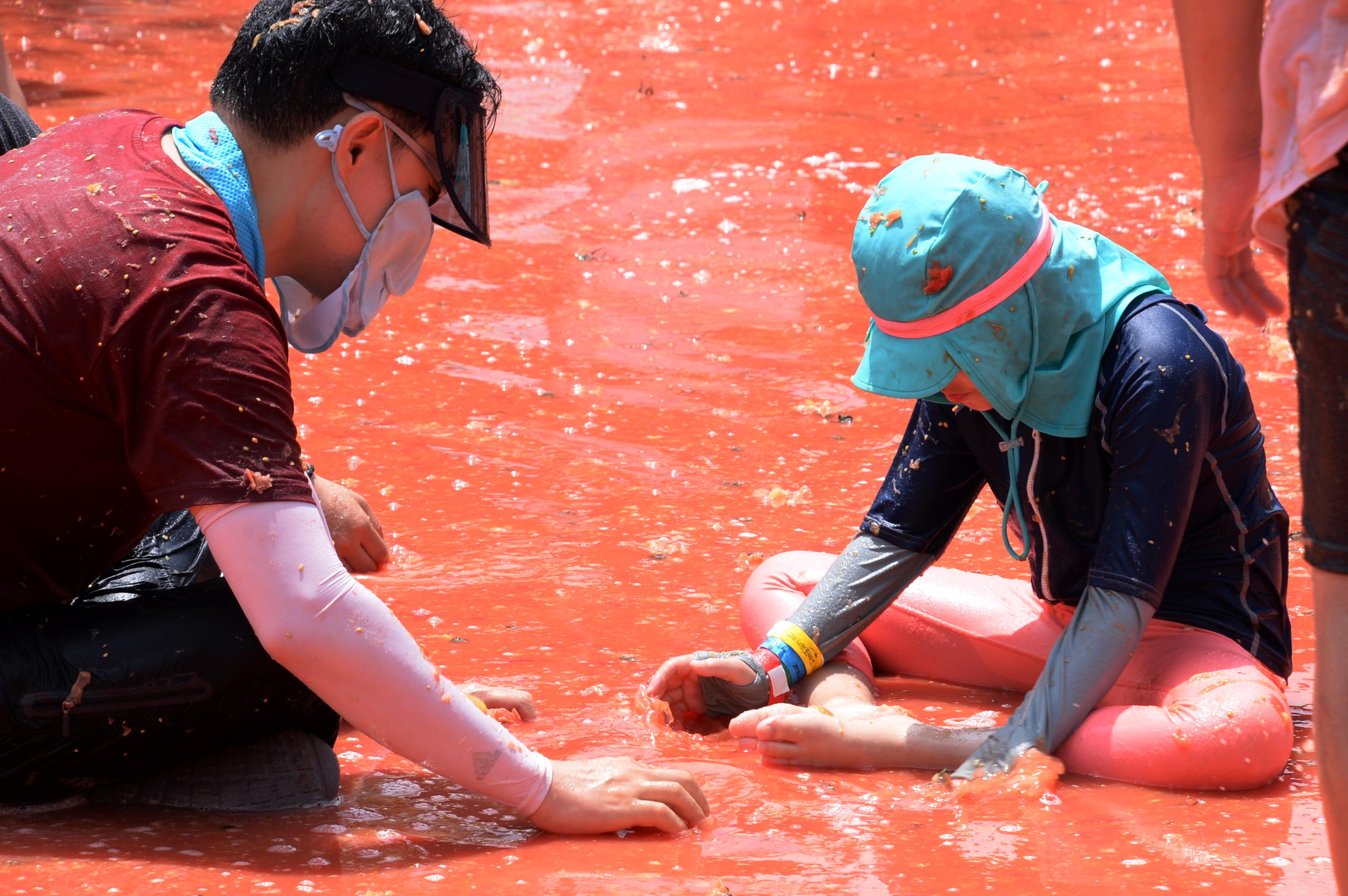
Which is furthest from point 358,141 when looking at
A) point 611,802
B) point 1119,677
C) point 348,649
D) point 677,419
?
point 677,419

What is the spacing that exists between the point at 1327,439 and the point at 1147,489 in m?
0.75

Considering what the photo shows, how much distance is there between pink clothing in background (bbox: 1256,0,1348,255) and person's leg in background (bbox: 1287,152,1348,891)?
22 mm

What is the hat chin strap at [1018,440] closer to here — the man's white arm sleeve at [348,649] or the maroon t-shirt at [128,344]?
the man's white arm sleeve at [348,649]

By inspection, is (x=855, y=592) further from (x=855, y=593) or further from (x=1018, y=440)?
(x=1018, y=440)

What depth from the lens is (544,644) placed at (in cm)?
279

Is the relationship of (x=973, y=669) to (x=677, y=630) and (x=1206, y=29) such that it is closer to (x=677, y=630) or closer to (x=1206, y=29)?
(x=677, y=630)

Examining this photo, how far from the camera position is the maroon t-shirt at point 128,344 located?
67.2 inches

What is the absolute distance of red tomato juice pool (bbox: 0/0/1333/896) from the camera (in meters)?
1.91

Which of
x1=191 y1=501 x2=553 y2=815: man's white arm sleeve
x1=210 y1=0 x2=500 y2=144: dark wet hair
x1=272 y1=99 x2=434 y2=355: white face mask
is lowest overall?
x1=191 y1=501 x2=553 y2=815: man's white arm sleeve

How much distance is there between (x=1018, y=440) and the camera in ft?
7.66

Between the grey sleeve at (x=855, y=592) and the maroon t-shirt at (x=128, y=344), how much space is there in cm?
109

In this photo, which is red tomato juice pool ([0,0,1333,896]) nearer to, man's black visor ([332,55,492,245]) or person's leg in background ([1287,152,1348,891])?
person's leg in background ([1287,152,1348,891])

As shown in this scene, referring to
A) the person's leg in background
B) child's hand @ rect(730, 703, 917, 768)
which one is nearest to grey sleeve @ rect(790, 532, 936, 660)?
child's hand @ rect(730, 703, 917, 768)

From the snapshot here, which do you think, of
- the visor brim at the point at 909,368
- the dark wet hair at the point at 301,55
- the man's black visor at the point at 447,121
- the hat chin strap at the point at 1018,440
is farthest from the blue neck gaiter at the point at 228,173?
the hat chin strap at the point at 1018,440
